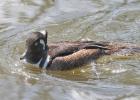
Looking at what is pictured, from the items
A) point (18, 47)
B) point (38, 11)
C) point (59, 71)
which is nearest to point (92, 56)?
point (59, 71)

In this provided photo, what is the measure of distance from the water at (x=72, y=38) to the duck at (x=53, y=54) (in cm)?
15

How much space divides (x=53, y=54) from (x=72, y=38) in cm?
157

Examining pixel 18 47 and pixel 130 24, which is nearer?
pixel 18 47

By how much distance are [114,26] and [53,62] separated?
253cm

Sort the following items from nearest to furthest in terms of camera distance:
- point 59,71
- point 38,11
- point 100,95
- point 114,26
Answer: point 100,95
point 59,71
point 114,26
point 38,11

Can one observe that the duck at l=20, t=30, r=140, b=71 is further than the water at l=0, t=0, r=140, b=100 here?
Yes

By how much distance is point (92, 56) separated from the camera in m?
10.8

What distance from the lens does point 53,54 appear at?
10430 mm

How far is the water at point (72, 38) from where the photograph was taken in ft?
30.6

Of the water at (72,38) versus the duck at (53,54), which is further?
the duck at (53,54)

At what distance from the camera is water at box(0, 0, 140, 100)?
9312 millimetres

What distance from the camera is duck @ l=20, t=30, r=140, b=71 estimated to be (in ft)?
33.9

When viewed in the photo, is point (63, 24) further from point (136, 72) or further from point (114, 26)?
point (136, 72)

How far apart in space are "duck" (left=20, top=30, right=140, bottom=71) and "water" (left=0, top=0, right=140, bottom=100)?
5.8 inches
